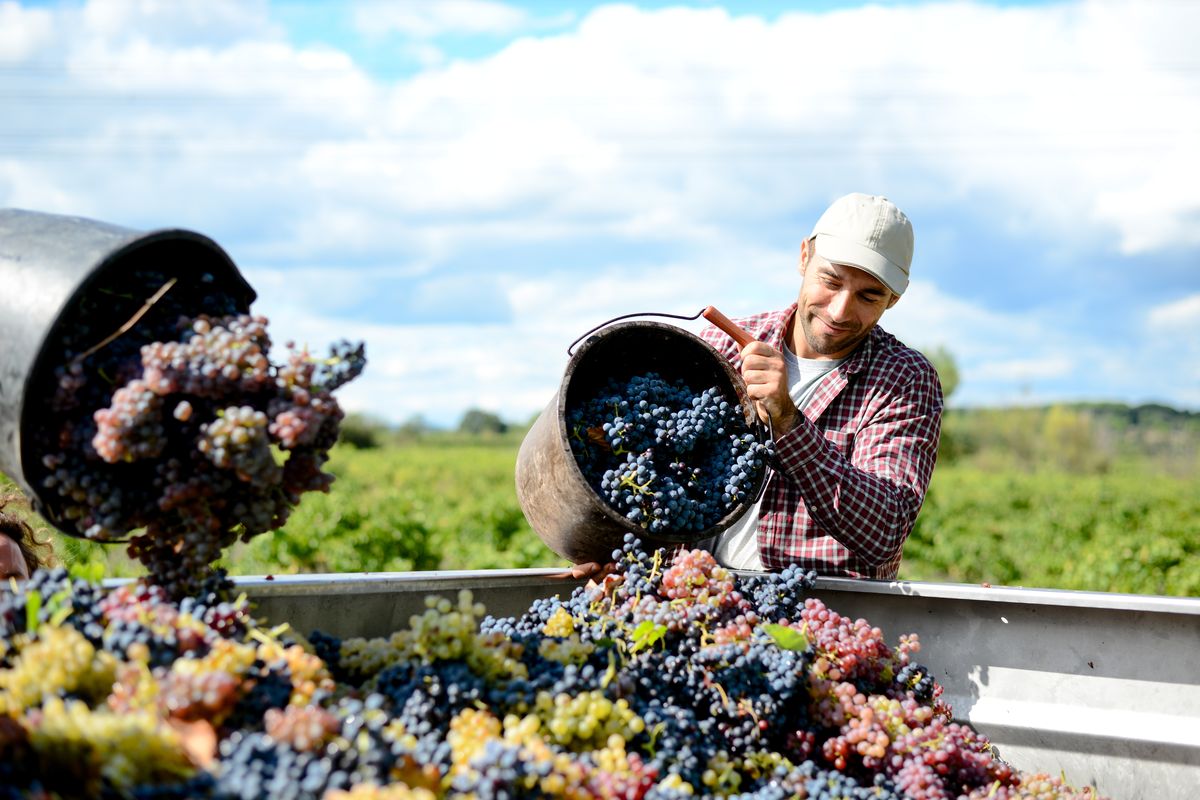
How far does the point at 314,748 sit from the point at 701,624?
35.6 inches

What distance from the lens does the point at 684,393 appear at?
260cm

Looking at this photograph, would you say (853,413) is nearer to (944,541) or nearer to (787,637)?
(787,637)

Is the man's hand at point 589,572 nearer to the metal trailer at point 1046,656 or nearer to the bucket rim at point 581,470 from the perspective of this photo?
the metal trailer at point 1046,656

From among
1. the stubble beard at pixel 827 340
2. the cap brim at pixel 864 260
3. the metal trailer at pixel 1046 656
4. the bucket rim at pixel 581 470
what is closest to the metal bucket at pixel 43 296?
the metal trailer at pixel 1046 656

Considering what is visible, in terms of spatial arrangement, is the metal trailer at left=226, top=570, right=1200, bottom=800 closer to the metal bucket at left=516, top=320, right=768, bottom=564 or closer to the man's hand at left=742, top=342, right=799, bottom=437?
the metal bucket at left=516, top=320, right=768, bottom=564

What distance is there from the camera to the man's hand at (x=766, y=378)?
2562 mm

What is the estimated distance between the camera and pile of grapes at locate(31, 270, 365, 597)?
164 cm

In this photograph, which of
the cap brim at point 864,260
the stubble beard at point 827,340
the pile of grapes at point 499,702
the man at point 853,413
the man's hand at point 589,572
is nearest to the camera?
the pile of grapes at point 499,702

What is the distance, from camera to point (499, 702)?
1.67 m

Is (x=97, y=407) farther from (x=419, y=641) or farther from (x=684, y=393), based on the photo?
(x=684, y=393)

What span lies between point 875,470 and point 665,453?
795mm

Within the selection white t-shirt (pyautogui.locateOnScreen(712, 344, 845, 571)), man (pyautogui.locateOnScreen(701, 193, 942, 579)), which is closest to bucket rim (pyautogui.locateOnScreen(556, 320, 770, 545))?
man (pyautogui.locateOnScreen(701, 193, 942, 579))

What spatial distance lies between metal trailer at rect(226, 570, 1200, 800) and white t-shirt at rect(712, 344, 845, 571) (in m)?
0.69

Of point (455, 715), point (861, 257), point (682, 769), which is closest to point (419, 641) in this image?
point (455, 715)
